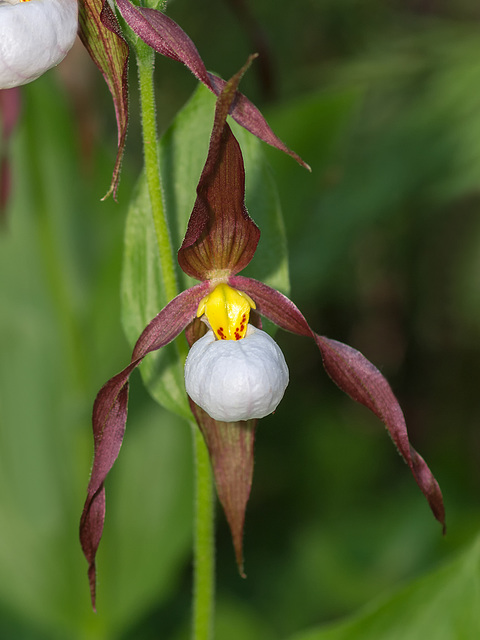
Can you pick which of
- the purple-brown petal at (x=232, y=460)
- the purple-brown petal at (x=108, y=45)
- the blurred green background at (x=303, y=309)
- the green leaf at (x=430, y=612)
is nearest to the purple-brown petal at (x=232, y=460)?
the purple-brown petal at (x=232, y=460)

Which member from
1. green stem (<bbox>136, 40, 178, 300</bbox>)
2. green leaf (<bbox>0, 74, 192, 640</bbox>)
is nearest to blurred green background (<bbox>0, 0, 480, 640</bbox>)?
green leaf (<bbox>0, 74, 192, 640</bbox>)

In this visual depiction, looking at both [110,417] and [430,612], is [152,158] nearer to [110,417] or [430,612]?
[110,417]

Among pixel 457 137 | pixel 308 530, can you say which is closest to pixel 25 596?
pixel 308 530

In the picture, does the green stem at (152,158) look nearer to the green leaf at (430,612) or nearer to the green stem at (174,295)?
the green stem at (174,295)

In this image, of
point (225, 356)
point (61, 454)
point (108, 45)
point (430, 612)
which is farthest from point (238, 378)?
point (61, 454)

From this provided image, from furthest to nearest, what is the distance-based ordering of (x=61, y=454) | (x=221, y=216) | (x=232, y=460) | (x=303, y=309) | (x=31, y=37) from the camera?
(x=303, y=309) < (x=61, y=454) < (x=232, y=460) < (x=221, y=216) < (x=31, y=37)

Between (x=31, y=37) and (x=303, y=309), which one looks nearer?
(x=31, y=37)

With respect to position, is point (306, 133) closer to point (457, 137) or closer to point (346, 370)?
point (457, 137)
